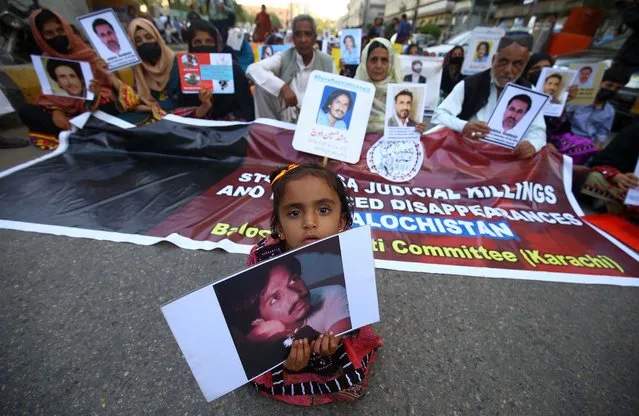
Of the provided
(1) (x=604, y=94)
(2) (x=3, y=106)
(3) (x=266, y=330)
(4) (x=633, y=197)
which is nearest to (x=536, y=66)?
(1) (x=604, y=94)

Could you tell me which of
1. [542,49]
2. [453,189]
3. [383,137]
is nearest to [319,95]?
[383,137]

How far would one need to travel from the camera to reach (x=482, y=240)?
7.22 feet

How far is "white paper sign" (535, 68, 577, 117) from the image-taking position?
319 centimetres

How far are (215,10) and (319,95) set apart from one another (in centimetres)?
486

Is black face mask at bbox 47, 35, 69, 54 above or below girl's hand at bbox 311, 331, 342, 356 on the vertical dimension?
above

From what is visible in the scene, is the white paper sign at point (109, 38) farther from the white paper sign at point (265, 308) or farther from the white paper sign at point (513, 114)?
the white paper sign at point (513, 114)

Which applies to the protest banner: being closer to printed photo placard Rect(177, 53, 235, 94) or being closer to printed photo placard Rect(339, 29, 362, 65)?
printed photo placard Rect(177, 53, 235, 94)

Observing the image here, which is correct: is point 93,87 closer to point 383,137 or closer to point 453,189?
point 383,137

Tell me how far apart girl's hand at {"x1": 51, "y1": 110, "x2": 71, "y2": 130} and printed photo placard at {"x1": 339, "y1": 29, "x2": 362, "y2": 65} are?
4.98 meters

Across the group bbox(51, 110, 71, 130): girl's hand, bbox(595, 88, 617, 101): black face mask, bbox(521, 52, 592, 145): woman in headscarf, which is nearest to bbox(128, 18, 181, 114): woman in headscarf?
bbox(51, 110, 71, 130): girl's hand

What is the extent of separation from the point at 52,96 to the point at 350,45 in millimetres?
5066

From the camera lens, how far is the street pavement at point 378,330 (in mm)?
1219

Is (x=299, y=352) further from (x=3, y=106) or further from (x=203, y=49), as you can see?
(x=3, y=106)

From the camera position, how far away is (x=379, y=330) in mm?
1542
